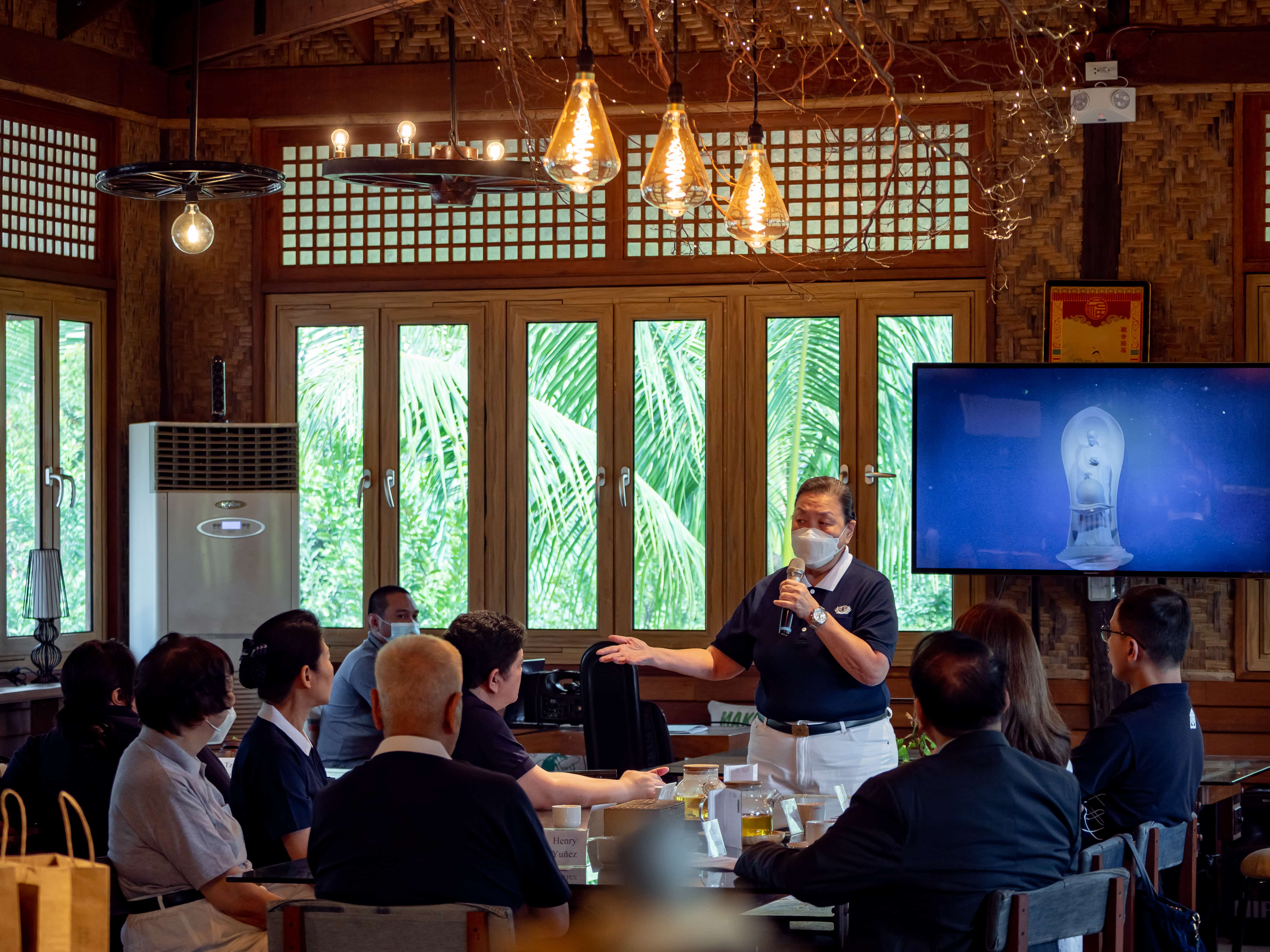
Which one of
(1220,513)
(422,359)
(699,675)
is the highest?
(422,359)

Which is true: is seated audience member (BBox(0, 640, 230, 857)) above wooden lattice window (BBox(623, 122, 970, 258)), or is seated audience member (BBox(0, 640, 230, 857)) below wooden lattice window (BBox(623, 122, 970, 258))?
below

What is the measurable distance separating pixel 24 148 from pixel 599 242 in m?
2.46

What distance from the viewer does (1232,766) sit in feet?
16.2

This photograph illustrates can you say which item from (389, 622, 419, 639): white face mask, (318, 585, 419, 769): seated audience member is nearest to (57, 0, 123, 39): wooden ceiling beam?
(389, 622, 419, 639): white face mask

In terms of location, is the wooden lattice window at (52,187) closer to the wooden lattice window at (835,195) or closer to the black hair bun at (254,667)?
the wooden lattice window at (835,195)

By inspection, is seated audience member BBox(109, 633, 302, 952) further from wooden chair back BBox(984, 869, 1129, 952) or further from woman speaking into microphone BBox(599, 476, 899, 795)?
wooden chair back BBox(984, 869, 1129, 952)

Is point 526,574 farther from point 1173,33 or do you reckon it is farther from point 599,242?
point 1173,33

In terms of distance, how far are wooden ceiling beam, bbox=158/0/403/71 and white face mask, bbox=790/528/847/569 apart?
10.5ft

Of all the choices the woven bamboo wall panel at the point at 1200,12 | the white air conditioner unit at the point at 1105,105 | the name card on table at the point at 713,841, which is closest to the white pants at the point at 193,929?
the name card on table at the point at 713,841

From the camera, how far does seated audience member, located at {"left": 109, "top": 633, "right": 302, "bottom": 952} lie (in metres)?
3.03

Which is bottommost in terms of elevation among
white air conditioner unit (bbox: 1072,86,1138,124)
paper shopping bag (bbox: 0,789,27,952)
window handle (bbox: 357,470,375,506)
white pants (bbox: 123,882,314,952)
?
white pants (bbox: 123,882,314,952)

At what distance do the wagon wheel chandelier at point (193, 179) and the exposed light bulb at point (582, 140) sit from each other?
1638 millimetres

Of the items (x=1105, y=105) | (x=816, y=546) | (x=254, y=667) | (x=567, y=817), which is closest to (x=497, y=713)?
(x=567, y=817)

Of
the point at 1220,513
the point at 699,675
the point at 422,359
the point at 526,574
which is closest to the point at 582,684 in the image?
the point at 699,675
